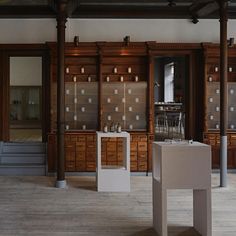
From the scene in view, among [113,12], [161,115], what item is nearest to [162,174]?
[113,12]

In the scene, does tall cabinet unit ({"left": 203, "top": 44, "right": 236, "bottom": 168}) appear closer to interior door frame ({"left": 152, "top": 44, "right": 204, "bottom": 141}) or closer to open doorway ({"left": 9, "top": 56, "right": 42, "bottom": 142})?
interior door frame ({"left": 152, "top": 44, "right": 204, "bottom": 141})

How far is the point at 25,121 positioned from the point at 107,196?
9.27m

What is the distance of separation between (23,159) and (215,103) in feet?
15.0

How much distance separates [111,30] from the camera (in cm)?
919

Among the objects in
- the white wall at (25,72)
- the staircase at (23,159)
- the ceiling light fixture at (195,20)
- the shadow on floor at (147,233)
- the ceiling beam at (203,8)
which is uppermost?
the ceiling beam at (203,8)

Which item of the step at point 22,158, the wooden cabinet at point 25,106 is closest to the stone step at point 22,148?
the step at point 22,158

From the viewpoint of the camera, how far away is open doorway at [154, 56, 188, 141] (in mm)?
15002

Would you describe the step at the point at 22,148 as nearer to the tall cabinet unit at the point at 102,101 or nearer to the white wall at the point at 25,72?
the tall cabinet unit at the point at 102,101

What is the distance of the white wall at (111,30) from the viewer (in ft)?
29.9

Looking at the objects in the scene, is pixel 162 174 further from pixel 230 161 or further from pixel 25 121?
pixel 25 121

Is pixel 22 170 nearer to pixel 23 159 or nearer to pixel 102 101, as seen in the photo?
pixel 23 159

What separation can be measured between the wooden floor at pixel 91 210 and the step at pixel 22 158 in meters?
1.13

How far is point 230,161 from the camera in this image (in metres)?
8.87

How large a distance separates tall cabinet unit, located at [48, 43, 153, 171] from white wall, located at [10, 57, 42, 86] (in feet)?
22.7
